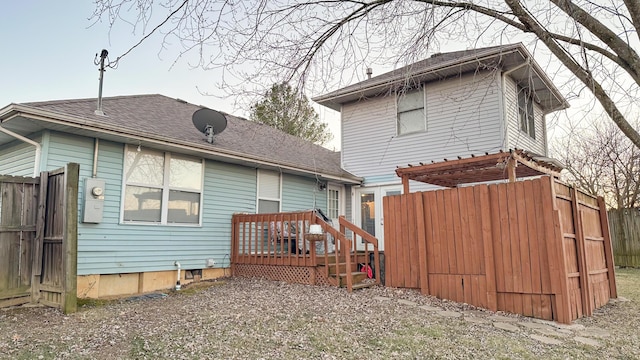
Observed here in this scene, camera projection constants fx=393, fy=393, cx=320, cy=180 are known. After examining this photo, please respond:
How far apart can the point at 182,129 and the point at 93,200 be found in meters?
2.48

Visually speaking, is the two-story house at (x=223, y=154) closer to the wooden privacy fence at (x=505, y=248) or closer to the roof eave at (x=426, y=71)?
the roof eave at (x=426, y=71)

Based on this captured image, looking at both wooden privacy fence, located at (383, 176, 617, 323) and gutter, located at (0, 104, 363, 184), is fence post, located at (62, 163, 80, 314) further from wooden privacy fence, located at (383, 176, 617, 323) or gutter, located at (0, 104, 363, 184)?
wooden privacy fence, located at (383, 176, 617, 323)

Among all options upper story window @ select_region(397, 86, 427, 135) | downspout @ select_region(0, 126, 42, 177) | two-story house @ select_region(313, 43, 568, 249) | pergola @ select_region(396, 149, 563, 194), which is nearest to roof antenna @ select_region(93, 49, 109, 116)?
downspout @ select_region(0, 126, 42, 177)

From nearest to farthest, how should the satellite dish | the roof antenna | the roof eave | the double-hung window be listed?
the roof antenna, the roof eave, the satellite dish, the double-hung window

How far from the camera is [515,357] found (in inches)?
139

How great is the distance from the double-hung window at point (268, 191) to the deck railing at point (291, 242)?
2.39 feet

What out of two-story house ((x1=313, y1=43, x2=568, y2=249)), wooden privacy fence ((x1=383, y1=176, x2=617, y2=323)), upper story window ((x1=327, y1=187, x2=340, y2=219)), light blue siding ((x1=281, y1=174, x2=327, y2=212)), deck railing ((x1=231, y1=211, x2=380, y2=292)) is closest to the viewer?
wooden privacy fence ((x1=383, y1=176, x2=617, y2=323))

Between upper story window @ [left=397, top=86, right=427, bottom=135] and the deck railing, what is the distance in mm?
3425

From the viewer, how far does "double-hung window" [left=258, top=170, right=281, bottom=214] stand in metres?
9.19

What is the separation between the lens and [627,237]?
12.8 meters

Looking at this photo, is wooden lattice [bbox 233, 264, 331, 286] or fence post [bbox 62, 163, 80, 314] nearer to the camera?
fence post [bbox 62, 163, 80, 314]

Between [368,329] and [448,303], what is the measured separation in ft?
7.06

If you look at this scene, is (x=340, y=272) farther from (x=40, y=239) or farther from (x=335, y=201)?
(x=40, y=239)

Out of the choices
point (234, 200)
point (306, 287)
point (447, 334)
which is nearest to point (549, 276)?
point (447, 334)
